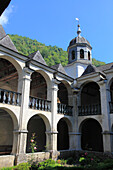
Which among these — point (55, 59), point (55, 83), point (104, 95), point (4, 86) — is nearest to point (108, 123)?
point (104, 95)

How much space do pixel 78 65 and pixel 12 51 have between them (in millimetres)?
10478

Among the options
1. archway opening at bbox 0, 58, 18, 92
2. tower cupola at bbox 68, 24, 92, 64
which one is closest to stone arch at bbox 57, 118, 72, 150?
archway opening at bbox 0, 58, 18, 92

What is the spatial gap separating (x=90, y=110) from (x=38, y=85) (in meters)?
5.86

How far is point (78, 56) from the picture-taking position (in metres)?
19.3

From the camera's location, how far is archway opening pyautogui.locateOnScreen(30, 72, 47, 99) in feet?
50.0

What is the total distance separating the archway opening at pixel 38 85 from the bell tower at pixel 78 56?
4.83 m

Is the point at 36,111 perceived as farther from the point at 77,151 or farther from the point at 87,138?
the point at 87,138

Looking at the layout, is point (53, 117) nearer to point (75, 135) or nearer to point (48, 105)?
point (48, 105)

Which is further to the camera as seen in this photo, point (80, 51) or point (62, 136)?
point (80, 51)

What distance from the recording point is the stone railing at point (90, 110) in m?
13.3

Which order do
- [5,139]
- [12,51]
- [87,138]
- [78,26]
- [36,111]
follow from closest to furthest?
[12,51] < [36,111] < [5,139] < [87,138] < [78,26]

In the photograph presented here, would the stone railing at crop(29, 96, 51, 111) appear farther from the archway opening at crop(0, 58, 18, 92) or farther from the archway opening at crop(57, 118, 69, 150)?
the archway opening at crop(57, 118, 69, 150)

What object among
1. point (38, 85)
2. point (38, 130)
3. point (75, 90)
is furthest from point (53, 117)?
point (38, 130)

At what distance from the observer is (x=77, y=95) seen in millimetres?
15203
